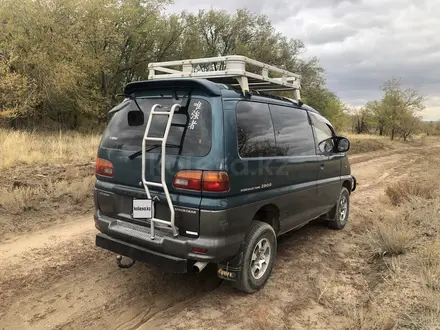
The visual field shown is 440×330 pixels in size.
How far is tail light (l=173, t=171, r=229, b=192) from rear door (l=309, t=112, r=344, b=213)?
2371mm

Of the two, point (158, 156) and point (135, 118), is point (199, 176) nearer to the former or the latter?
point (158, 156)

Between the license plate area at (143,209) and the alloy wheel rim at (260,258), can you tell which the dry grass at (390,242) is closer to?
the alloy wheel rim at (260,258)

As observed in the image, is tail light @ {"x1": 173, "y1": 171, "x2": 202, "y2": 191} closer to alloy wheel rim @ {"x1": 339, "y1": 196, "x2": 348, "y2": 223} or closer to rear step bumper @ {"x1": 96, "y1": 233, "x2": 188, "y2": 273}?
rear step bumper @ {"x1": 96, "y1": 233, "x2": 188, "y2": 273}

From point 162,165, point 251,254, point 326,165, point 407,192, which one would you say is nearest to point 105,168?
point 162,165

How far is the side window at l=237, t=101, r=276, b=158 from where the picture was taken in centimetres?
346

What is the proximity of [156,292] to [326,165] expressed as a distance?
10.2 ft

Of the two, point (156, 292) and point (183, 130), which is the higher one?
point (183, 130)

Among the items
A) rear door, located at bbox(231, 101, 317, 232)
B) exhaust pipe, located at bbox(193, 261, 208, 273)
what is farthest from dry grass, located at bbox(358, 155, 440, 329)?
exhaust pipe, located at bbox(193, 261, 208, 273)

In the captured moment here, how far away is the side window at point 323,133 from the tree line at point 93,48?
13.5 m

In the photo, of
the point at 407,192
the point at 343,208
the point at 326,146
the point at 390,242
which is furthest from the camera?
the point at 407,192

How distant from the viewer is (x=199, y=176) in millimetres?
3096

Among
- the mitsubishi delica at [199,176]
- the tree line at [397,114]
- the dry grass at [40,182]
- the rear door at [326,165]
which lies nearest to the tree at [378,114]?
the tree line at [397,114]

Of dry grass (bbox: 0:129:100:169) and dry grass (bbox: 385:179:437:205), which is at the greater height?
dry grass (bbox: 0:129:100:169)

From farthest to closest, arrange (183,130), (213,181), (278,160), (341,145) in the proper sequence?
(341,145)
(278,160)
(183,130)
(213,181)
